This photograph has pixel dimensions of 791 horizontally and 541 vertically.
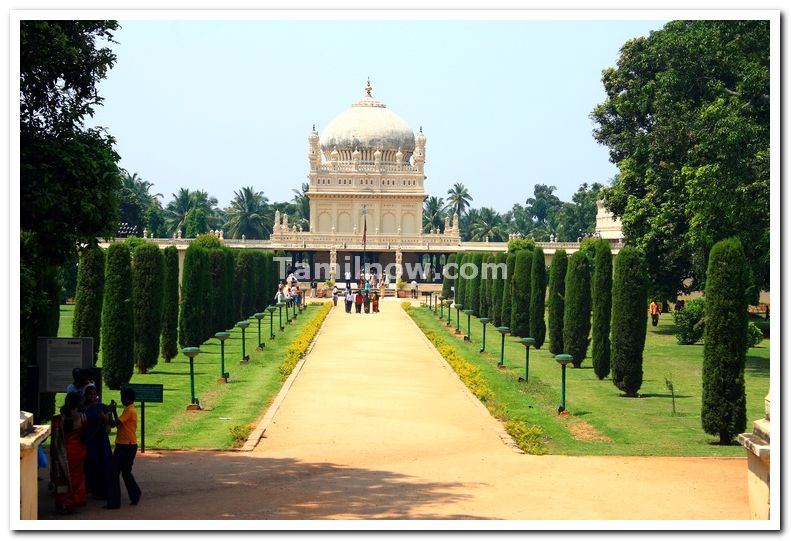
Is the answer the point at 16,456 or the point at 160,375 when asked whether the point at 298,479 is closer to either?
the point at 16,456

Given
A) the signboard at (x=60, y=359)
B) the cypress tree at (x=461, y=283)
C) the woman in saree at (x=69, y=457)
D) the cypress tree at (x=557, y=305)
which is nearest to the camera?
the woman in saree at (x=69, y=457)

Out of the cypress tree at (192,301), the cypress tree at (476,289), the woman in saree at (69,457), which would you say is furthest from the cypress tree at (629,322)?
the cypress tree at (476,289)

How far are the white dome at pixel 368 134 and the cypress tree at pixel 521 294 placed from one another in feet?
164

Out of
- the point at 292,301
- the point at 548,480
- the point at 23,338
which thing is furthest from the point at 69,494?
the point at 292,301

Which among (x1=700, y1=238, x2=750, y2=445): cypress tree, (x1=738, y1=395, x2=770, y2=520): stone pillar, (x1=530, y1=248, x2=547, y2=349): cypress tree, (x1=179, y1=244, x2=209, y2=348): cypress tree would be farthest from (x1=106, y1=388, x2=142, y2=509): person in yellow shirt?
(x1=530, y1=248, x2=547, y2=349): cypress tree

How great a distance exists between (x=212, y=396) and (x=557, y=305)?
10430 mm

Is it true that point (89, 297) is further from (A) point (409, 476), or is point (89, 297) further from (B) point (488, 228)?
(B) point (488, 228)

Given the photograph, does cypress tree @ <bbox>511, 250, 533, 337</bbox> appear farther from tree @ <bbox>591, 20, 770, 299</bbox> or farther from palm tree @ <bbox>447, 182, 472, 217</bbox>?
palm tree @ <bbox>447, 182, 472, 217</bbox>

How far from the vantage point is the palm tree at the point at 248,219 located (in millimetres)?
100438

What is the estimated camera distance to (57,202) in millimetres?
13516

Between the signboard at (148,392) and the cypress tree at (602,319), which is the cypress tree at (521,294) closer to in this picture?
the cypress tree at (602,319)

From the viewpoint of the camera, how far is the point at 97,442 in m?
12.8

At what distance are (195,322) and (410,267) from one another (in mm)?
40916

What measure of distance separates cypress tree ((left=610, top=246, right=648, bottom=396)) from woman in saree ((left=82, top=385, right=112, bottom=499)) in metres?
12.1
